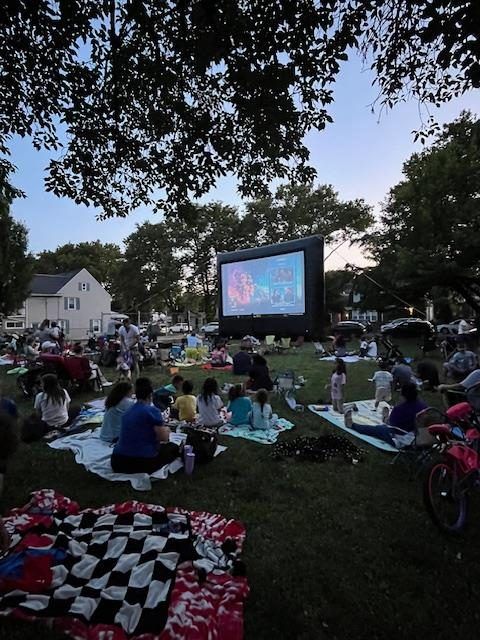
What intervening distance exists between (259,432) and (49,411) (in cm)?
335

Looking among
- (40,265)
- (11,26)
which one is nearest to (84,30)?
(11,26)

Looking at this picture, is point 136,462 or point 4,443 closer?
point 4,443

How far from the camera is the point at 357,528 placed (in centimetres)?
323

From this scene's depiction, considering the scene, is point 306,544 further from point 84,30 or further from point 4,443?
point 84,30

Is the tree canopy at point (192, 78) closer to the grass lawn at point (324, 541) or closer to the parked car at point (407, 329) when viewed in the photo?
the grass lawn at point (324, 541)

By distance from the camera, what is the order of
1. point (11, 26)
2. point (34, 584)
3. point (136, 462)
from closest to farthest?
1. point (34, 584)
2. point (11, 26)
3. point (136, 462)

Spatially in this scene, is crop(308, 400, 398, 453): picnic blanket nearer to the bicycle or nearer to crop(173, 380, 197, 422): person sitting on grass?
the bicycle

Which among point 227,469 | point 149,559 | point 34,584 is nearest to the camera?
point 34,584

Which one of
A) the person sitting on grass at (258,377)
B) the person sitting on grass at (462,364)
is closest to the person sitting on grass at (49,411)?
the person sitting on grass at (258,377)

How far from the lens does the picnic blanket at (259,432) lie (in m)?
5.79

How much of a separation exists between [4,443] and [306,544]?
251cm

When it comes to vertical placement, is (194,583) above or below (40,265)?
below

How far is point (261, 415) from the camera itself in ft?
20.6

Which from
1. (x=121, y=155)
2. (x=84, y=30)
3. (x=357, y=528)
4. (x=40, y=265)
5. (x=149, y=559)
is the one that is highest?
(x=40, y=265)
